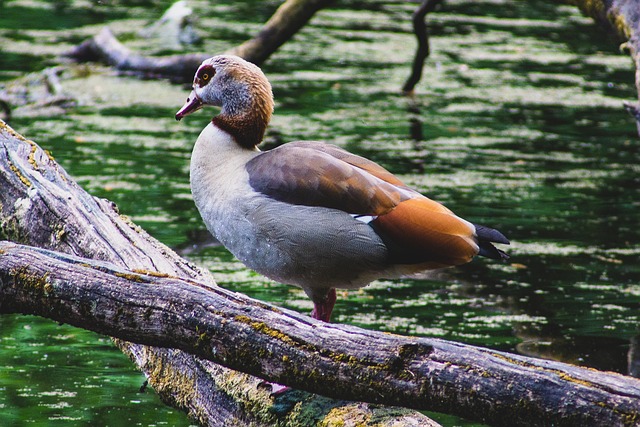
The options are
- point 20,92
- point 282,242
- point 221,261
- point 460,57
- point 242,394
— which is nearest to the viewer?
point 242,394

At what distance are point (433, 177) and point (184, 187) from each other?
215cm

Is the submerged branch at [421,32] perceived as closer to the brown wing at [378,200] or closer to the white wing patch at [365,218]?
the brown wing at [378,200]

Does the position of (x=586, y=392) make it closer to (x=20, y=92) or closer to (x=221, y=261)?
(x=221, y=261)

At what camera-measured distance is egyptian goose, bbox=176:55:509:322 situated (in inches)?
167

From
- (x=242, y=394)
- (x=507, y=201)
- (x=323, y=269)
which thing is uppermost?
(x=323, y=269)

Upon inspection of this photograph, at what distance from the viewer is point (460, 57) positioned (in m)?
14.5

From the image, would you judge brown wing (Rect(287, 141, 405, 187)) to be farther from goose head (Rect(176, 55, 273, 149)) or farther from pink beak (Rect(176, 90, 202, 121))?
pink beak (Rect(176, 90, 202, 121))

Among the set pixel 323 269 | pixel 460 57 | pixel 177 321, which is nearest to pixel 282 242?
pixel 323 269

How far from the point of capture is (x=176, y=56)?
1301 centimetres

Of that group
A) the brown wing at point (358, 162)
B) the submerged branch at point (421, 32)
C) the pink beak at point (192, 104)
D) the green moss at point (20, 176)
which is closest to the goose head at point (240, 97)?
the pink beak at point (192, 104)

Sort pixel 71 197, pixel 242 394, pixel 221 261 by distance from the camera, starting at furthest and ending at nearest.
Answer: pixel 221 261, pixel 71 197, pixel 242 394

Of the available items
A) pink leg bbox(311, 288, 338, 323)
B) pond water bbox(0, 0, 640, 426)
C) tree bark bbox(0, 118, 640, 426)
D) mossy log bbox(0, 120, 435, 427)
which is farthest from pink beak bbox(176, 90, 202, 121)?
pond water bbox(0, 0, 640, 426)

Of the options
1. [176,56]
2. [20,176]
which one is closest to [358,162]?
[20,176]

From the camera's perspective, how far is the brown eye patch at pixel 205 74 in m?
4.88
